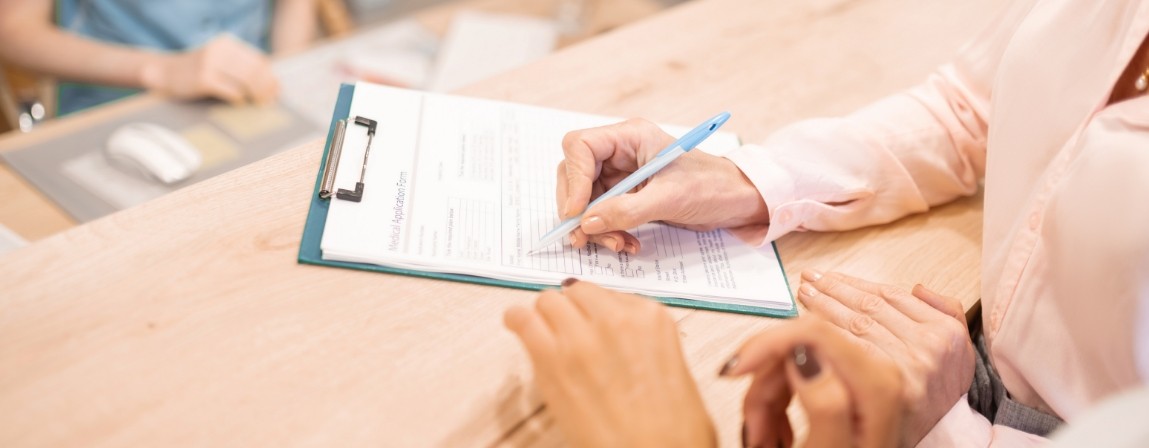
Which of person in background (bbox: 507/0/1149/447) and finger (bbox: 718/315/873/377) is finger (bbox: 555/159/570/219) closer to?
person in background (bbox: 507/0/1149/447)

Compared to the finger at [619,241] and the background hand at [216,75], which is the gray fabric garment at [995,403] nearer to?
the finger at [619,241]

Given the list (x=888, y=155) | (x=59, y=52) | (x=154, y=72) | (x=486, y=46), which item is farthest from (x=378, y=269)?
(x=486, y=46)

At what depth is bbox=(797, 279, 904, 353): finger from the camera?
2.13ft

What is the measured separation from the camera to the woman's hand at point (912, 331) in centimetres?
63

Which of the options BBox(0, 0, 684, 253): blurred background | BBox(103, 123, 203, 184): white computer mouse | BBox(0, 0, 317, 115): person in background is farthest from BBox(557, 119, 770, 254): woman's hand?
BBox(0, 0, 317, 115): person in background

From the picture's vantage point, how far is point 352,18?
233 cm

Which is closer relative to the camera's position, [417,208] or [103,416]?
[103,416]

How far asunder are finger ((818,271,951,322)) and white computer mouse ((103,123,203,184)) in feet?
2.79

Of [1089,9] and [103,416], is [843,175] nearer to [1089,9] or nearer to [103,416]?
[1089,9]

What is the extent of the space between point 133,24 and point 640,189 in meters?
1.20

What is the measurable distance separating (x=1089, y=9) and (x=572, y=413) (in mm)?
633

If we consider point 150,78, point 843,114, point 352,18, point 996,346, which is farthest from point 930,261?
point 352,18

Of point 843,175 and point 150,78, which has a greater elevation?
point 150,78

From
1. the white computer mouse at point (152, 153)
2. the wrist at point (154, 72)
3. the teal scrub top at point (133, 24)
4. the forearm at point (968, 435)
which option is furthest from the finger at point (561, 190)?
the teal scrub top at point (133, 24)
